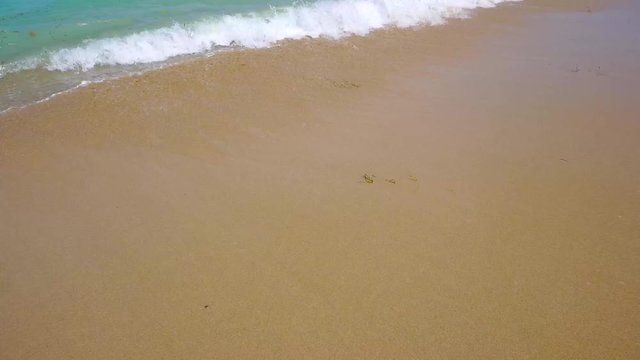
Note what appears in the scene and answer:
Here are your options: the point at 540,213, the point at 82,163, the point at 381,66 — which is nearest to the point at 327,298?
the point at 540,213

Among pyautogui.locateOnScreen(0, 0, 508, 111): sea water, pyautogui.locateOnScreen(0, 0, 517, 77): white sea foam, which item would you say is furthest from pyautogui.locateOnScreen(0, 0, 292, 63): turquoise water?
pyautogui.locateOnScreen(0, 0, 517, 77): white sea foam

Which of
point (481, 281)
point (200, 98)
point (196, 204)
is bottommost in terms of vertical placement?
point (481, 281)

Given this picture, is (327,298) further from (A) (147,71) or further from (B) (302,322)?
(A) (147,71)

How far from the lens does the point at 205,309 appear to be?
2.78 meters

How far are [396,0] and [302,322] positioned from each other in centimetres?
814

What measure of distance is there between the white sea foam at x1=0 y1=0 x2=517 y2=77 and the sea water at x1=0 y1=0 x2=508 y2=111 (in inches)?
0.5

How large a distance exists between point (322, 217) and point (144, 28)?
5972mm

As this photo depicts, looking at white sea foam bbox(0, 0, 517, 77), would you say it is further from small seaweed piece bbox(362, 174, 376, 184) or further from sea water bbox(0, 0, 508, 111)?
small seaweed piece bbox(362, 174, 376, 184)

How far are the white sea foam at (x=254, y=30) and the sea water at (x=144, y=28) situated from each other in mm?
14

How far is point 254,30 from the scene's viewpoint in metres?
7.53

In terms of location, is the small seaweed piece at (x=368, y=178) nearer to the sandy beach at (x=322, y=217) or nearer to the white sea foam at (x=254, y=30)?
the sandy beach at (x=322, y=217)

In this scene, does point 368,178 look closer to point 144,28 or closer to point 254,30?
point 254,30

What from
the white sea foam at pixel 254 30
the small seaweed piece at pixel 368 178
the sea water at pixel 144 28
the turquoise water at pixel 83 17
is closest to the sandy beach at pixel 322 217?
the small seaweed piece at pixel 368 178

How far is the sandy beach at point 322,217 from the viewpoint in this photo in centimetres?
268
